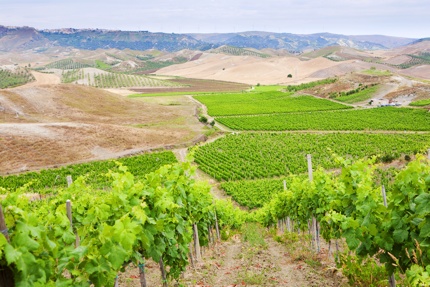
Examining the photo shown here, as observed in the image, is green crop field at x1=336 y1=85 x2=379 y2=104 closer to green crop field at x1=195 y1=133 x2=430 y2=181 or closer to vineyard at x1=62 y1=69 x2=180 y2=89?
green crop field at x1=195 y1=133 x2=430 y2=181

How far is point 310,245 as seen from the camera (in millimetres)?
13820

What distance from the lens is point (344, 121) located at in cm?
5850

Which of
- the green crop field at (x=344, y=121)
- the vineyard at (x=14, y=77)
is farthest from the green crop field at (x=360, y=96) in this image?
the vineyard at (x=14, y=77)

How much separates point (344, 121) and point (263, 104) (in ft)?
89.4

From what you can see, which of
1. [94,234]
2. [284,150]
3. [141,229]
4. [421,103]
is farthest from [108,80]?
[141,229]

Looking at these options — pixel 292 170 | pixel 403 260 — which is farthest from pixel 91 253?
pixel 292 170

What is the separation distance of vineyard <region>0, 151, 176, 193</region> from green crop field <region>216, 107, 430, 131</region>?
2073cm

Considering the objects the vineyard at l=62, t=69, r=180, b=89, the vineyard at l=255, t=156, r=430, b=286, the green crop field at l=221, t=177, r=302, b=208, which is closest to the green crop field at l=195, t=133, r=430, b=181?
the green crop field at l=221, t=177, r=302, b=208

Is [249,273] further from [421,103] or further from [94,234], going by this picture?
[421,103]

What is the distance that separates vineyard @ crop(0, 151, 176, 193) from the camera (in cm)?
3262

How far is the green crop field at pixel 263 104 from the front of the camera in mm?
74000

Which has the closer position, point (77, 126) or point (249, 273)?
point (249, 273)

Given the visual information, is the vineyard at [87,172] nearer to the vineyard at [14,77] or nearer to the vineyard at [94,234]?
the vineyard at [94,234]

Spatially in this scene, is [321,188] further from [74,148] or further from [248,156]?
[74,148]
